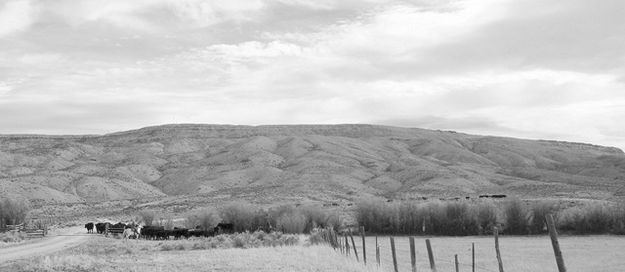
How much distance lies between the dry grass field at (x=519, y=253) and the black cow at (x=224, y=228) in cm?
1033

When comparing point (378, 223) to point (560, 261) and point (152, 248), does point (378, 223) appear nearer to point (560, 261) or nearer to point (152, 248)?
point (152, 248)

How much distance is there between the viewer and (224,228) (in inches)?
2283

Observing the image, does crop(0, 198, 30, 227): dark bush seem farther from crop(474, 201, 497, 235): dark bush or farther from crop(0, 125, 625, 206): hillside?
crop(474, 201, 497, 235): dark bush

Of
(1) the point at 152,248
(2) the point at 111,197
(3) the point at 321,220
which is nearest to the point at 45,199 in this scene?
(2) the point at 111,197

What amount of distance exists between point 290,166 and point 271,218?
6315 centimetres

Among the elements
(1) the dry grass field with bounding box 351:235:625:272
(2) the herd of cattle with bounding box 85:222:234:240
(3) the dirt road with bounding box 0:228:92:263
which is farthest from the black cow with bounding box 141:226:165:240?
(1) the dry grass field with bounding box 351:235:625:272

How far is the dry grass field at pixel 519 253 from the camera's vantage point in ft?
112

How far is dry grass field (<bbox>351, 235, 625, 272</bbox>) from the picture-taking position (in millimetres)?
34188

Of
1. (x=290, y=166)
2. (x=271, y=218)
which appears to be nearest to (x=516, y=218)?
(x=271, y=218)

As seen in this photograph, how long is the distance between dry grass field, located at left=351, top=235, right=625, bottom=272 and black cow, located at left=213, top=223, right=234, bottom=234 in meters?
10.3

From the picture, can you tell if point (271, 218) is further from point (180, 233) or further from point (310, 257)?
point (310, 257)

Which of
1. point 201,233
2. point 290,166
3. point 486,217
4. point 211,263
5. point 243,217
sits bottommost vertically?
point 211,263

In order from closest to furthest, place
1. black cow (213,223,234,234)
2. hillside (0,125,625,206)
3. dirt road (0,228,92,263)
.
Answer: dirt road (0,228,92,263), black cow (213,223,234,234), hillside (0,125,625,206)

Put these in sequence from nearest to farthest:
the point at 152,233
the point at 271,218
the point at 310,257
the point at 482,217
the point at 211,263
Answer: the point at 211,263
the point at 310,257
the point at 152,233
the point at 482,217
the point at 271,218
